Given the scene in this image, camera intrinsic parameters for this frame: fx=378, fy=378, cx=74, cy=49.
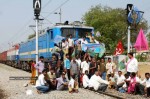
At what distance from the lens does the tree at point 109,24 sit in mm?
63125

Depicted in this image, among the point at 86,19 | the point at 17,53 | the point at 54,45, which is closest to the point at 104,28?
the point at 86,19

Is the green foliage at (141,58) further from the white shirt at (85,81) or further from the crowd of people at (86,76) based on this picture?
the white shirt at (85,81)

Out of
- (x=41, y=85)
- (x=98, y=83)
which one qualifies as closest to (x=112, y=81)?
(x=98, y=83)

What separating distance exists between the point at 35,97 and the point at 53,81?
2131mm

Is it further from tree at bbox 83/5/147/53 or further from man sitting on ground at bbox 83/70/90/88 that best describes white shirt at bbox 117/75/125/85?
tree at bbox 83/5/147/53

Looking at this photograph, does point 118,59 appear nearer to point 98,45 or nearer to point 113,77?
point 98,45

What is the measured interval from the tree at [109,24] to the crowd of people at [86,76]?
41484 mm

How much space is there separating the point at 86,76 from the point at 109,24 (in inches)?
1919

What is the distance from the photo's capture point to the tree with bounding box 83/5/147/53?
207ft

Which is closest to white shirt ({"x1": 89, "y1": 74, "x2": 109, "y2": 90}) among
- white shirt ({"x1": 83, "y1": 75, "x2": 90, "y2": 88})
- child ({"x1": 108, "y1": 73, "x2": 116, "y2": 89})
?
white shirt ({"x1": 83, "y1": 75, "x2": 90, "y2": 88})

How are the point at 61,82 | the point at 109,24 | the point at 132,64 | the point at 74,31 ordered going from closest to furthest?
the point at 132,64 → the point at 61,82 → the point at 74,31 → the point at 109,24

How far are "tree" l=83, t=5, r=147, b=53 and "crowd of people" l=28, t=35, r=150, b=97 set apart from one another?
4148 centimetres

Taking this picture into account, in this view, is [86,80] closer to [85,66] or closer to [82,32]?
[85,66]

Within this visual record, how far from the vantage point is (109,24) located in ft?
217
